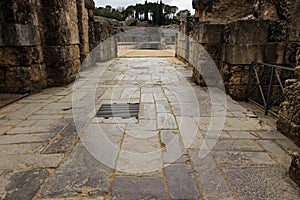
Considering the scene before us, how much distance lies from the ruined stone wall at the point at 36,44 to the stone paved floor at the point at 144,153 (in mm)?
967

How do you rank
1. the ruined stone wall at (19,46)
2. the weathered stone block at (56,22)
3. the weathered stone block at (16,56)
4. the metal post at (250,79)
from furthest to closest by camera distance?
the weathered stone block at (56,22), the weathered stone block at (16,56), the ruined stone wall at (19,46), the metal post at (250,79)

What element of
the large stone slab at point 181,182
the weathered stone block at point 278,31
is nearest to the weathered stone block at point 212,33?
the weathered stone block at point 278,31

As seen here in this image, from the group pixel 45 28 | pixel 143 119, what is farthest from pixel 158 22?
pixel 143 119

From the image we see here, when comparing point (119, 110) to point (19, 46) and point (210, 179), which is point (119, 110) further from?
point (19, 46)

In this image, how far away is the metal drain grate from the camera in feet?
9.83

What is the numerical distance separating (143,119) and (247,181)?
1556 millimetres

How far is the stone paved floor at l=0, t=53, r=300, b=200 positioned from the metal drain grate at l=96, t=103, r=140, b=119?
12 centimetres

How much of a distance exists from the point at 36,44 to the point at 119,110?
2.59 metres

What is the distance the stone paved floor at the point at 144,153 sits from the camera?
1.50 metres

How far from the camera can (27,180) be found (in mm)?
1600

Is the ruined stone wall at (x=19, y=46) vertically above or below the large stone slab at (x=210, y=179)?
above

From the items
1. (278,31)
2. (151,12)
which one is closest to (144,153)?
(278,31)

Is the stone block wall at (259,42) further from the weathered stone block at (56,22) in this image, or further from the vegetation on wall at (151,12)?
the vegetation on wall at (151,12)

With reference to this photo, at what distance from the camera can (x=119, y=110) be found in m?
Answer: 3.21
